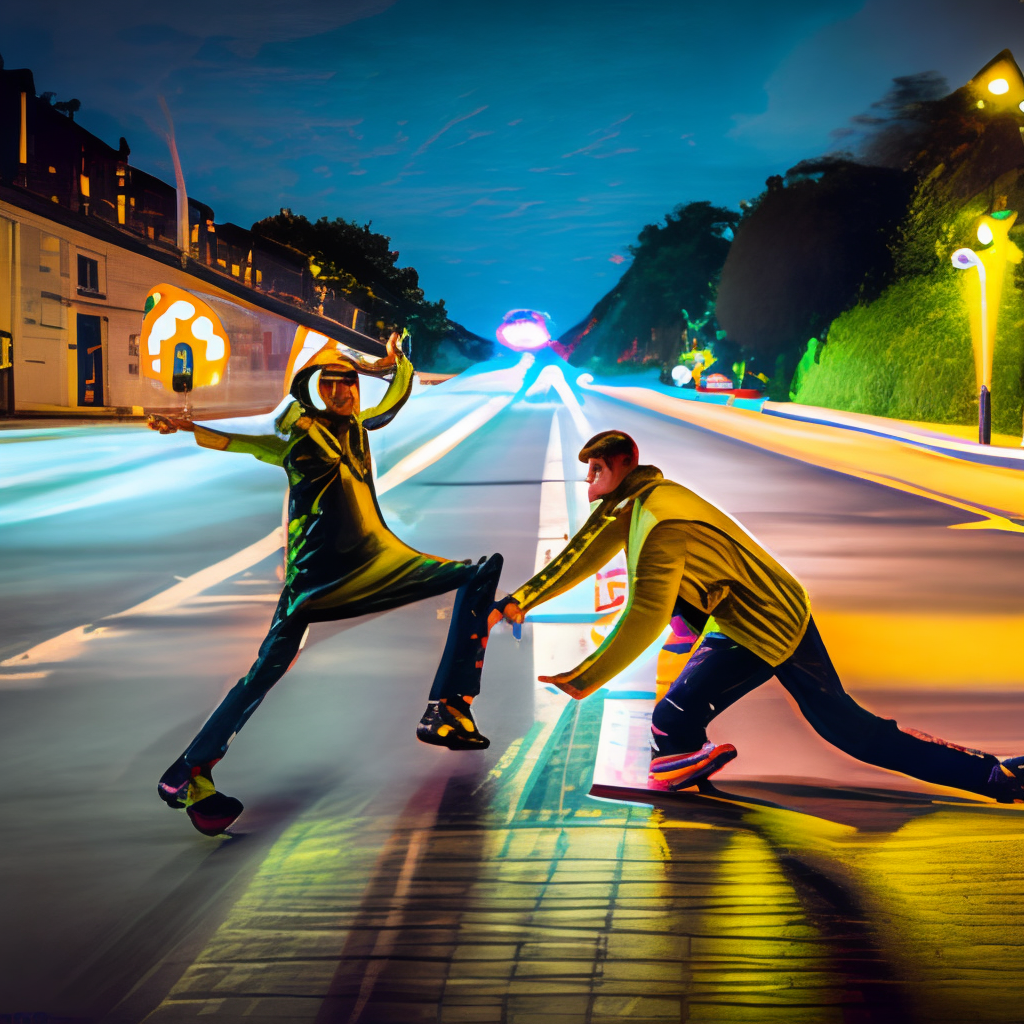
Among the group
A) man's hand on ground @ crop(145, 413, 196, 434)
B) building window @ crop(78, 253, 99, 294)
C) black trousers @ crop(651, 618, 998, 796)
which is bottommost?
black trousers @ crop(651, 618, 998, 796)

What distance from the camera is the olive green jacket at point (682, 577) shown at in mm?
4328

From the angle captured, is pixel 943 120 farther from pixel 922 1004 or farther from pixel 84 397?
pixel 922 1004

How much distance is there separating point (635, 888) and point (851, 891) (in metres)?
0.66

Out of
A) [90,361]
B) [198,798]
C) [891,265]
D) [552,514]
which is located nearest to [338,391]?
[198,798]

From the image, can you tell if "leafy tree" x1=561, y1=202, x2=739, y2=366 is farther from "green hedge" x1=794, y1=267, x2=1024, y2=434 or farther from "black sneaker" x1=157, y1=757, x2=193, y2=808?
"black sneaker" x1=157, y1=757, x2=193, y2=808

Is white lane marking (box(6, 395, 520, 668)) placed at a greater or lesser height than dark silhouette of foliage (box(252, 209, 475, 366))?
lesser

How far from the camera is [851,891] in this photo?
3988mm

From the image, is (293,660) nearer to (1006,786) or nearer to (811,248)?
(1006,786)

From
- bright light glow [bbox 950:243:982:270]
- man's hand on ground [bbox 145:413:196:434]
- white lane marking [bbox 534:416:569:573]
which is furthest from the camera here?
bright light glow [bbox 950:243:982:270]

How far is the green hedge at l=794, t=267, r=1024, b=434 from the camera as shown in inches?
1225

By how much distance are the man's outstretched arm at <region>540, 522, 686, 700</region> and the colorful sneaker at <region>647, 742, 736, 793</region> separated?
0.67m

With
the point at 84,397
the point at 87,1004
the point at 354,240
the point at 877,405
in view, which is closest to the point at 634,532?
the point at 87,1004

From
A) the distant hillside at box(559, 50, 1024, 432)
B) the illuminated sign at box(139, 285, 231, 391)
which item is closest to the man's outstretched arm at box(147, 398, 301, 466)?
the illuminated sign at box(139, 285, 231, 391)

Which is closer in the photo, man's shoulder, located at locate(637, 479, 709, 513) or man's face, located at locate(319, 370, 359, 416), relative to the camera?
man's shoulder, located at locate(637, 479, 709, 513)
